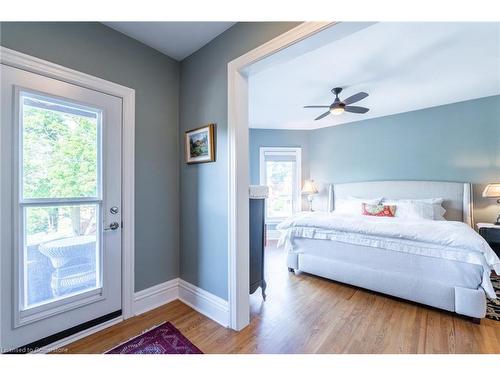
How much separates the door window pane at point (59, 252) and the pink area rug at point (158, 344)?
537 mm

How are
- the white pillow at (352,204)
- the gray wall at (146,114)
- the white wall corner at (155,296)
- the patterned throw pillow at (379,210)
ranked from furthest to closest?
1. the white pillow at (352,204)
2. the patterned throw pillow at (379,210)
3. the white wall corner at (155,296)
4. the gray wall at (146,114)

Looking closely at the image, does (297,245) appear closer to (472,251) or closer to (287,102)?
(472,251)

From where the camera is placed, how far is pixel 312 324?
74.7 inches

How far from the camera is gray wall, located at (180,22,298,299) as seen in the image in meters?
1.88

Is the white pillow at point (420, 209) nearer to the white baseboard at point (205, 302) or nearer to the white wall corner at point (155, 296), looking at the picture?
the white baseboard at point (205, 302)

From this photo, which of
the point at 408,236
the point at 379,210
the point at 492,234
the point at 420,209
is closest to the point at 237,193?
the point at 408,236

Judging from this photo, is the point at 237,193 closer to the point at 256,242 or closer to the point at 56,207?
the point at 256,242

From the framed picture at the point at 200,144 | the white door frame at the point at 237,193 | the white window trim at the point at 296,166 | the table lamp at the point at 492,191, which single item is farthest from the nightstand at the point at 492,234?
the framed picture at the point at 200,144

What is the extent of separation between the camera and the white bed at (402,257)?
188cm

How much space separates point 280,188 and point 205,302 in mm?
3636

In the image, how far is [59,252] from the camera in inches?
63.2
